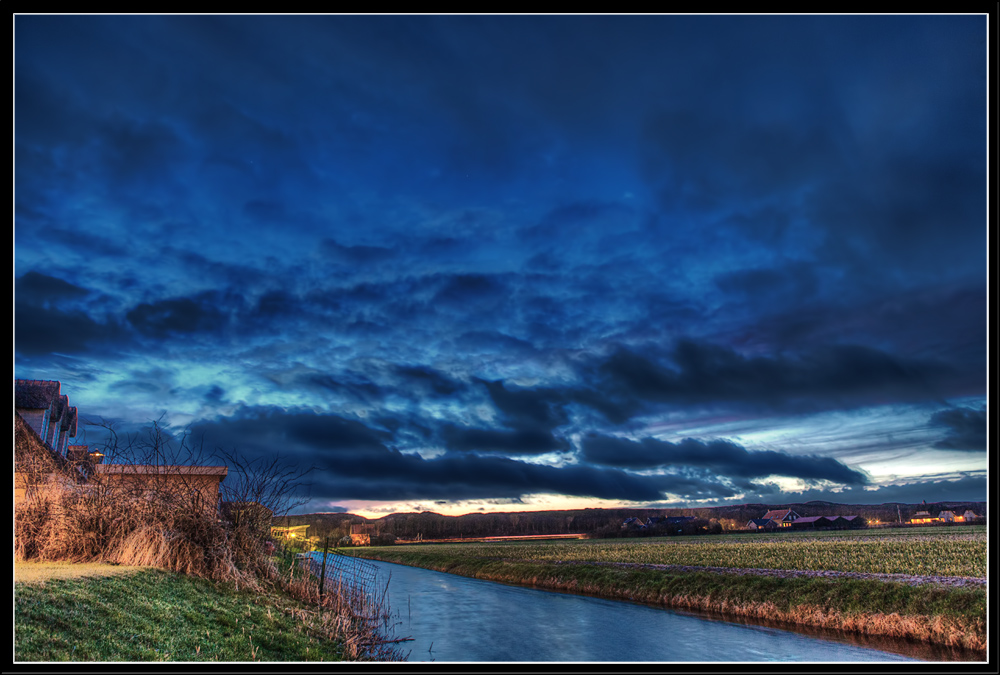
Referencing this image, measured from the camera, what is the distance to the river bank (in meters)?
20.4

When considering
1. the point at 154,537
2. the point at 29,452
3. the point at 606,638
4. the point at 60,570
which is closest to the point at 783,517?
the point at 606,638

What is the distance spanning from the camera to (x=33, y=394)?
20703mm

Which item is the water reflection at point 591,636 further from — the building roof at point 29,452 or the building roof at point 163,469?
the building roof at point 29,452

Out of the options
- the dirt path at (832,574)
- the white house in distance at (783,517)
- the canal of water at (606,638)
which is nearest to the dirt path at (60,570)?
the canal of water at (606,638)

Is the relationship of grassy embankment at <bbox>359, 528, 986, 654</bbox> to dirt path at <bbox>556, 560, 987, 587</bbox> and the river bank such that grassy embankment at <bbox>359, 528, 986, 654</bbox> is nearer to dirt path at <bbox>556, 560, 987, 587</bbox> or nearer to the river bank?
the river bank

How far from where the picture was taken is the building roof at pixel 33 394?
20.4 metres

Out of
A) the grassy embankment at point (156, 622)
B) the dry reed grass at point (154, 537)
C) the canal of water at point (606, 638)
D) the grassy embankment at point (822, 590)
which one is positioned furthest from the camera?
the grassy embankment at point (822, 590)

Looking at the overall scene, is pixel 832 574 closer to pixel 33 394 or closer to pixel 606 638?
pixel 606 638

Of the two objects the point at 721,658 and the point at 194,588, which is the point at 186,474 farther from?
the point at 721,658

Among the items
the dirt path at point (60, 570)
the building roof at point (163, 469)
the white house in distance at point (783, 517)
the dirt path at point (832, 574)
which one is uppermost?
the building roof at point (163, 469)

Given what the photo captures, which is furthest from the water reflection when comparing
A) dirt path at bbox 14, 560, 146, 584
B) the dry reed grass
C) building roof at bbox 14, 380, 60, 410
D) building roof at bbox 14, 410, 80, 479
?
building roof at bbox 14, 380, 60, 410

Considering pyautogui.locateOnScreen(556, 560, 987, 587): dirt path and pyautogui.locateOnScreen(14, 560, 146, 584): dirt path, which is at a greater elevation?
pyautogui.locateOnScreen(14, 560, 146, 584): dirt path

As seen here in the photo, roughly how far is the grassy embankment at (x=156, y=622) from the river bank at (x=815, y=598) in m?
20.4

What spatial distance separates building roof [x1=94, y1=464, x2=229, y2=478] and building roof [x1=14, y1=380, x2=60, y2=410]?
12.5 feet
